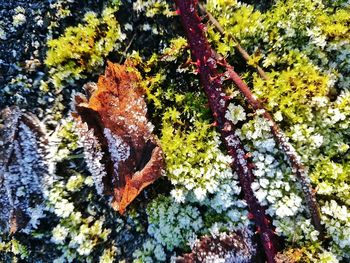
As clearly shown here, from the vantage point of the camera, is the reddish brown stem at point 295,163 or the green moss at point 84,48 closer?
the reddish brown stem at point 295,163

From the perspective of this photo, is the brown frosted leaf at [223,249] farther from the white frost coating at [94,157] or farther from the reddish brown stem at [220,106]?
the white frost coating at [94,157]

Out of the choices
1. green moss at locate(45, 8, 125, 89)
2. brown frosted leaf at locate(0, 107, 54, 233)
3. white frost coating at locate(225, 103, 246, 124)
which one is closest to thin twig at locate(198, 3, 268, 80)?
white frost coating at locate(225, 103, 246, 124)

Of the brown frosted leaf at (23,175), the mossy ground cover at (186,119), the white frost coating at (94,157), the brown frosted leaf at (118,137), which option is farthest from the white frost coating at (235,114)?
the brown frosted leaf at (23,175)

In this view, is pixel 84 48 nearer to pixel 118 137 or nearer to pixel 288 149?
pixel 118 137

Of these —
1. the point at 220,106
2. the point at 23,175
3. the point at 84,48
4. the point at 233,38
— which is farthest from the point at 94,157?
the point at 233,38

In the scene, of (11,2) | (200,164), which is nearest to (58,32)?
(11,2)
